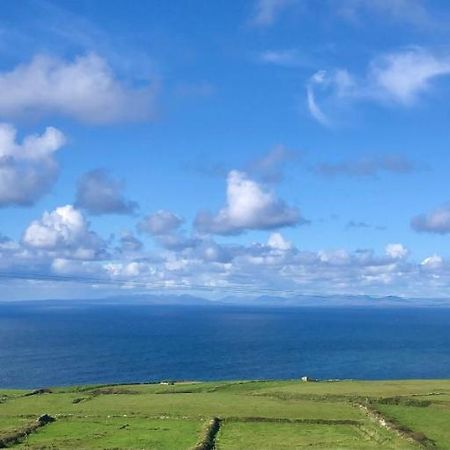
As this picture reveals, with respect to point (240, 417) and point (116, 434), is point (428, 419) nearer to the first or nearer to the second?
point (240, 417)

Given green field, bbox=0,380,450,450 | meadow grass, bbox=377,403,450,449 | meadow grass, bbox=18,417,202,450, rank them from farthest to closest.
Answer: meadow grass, bbox=377,403,450,449, green field, bbox=0,380,450,450, meadow grass, bbox=18,417,202,450

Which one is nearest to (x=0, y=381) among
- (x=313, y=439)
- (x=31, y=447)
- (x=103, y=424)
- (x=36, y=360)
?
(x=36, y=360)

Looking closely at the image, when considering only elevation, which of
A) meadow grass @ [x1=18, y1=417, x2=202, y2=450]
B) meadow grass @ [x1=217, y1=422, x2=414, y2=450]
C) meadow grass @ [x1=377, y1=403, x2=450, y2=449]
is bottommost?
meadow grass @ [x1=18, y1=417, x2=202, y2=450]

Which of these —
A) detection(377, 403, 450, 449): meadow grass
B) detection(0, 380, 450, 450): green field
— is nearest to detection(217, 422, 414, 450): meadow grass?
detection(0, 380, 450, 450): green field

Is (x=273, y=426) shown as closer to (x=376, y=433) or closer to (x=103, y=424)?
(x=376, y=433)

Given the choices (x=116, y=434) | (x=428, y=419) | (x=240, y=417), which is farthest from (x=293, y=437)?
(x=116, y=434)

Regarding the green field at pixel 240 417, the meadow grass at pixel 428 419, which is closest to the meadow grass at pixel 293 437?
the green field at pixel 240 417

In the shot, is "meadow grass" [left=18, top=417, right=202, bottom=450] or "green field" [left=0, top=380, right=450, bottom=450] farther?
"green field" [left=0, top=380, right=450, bottom=450]

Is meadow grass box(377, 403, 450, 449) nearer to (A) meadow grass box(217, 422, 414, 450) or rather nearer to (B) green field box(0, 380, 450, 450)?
(B) green field box(0, 380, 450, 450)
